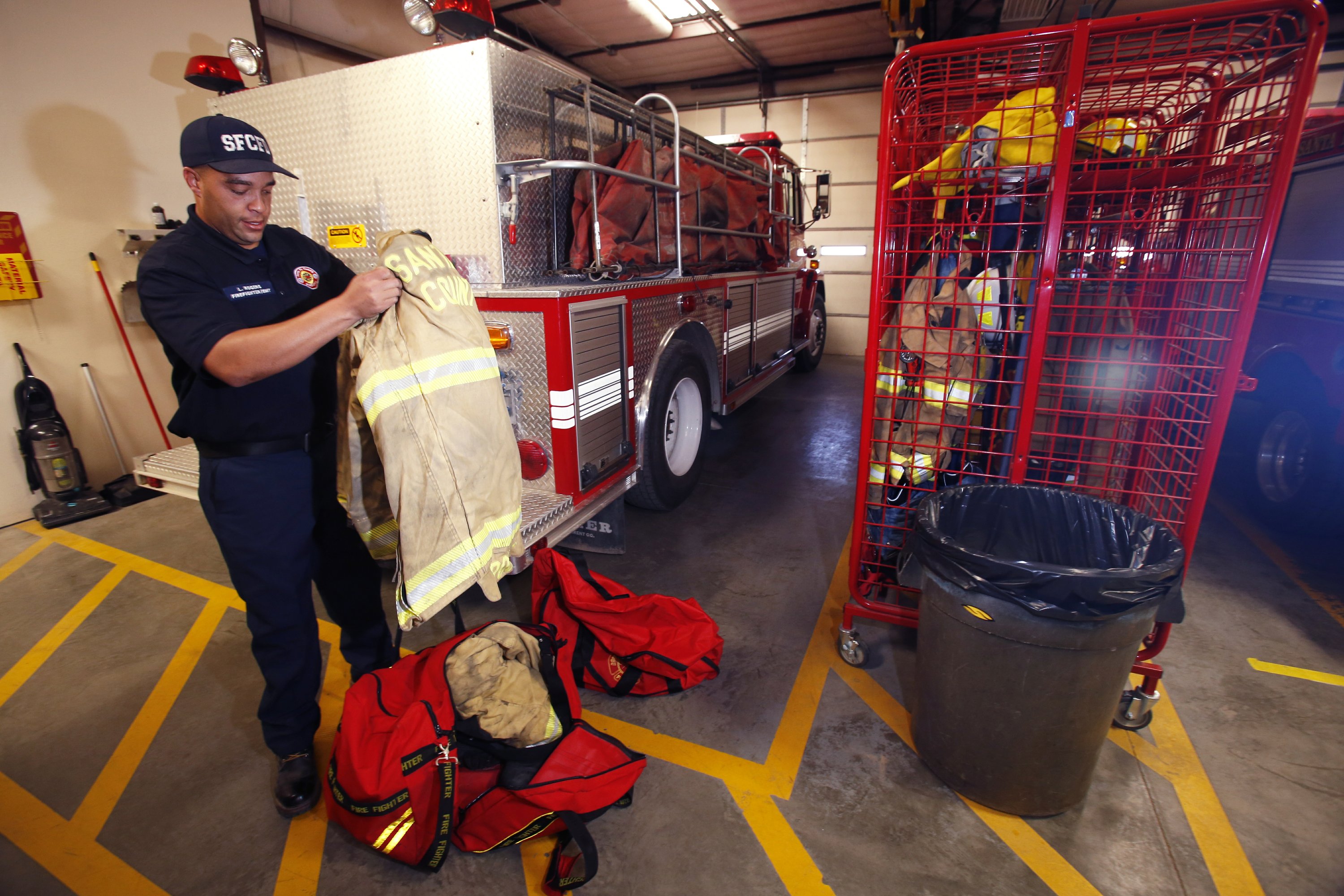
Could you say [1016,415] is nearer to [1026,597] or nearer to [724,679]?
[1026,597]

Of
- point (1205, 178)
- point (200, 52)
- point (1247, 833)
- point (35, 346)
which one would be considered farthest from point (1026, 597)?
point (200, 52)

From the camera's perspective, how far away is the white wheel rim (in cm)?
424

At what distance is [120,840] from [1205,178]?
15.0ft

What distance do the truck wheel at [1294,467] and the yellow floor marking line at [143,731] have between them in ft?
19.7

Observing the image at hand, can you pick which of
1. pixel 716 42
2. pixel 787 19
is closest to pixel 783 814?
pixel 787 19

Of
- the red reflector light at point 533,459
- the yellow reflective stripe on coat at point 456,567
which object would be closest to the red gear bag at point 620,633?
the red reflector light at point 533,459

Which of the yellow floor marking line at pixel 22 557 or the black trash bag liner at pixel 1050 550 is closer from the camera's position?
the black trash bag liner at pixel 1050 550

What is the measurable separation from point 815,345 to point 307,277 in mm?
8214

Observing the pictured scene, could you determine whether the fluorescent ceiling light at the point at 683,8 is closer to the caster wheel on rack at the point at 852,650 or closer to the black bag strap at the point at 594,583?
the black bag strap at the point at 594,583

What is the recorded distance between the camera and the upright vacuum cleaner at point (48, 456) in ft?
14.6

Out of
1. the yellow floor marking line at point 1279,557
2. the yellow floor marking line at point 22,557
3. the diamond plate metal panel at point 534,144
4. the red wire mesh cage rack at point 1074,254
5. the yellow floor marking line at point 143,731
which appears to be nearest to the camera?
the red wire mesh cage rack at point 1074,254

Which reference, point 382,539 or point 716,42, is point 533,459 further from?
point 716,42

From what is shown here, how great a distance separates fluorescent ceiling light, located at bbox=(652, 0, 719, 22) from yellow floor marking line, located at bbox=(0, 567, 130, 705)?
862cm

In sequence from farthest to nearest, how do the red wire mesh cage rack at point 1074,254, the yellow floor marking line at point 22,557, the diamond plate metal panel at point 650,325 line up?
the yellow floor marking line at point 22,557
the diamond plate metal panel at point 650,325
the red wire mesh cage rack at point 1074,254
